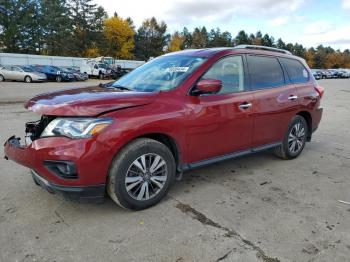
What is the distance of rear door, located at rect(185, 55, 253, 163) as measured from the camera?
13.2 feet

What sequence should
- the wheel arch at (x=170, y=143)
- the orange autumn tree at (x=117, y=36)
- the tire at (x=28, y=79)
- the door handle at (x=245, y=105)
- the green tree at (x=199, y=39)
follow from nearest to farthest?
the wheel arch at (x=170, y=143)
the door handle at (x=245, y=105)
the tire at (x=28, y=79)
the orange autumn tree at (x=117, y=36)
the green tree at (x=199, y=39)

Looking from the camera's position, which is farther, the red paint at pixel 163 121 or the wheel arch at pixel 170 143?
Result: the wheel arch at pixel 170 143

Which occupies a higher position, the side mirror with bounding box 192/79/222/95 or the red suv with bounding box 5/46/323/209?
the side mirror with bounding box 192/79/222/95

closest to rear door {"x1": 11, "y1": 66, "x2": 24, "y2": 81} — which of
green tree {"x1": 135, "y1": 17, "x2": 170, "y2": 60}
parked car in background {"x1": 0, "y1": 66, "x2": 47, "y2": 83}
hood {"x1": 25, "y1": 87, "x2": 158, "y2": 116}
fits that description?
parked car in background {"x1": 0, "y1": 66, "x2": 47, "y2": 83}

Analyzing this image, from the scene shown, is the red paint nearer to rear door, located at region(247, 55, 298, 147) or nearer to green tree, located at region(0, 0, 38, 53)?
rear door, located at region(247, 55, 298, 147)

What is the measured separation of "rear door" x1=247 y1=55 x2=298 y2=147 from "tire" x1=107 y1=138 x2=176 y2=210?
159 centimetres

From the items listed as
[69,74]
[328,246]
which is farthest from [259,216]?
[69,74]

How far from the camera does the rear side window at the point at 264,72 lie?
191 inches

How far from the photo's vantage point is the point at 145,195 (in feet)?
12.2

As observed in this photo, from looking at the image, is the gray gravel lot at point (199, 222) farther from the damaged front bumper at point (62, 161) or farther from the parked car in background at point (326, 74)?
the parked car in background at point (326, 74)

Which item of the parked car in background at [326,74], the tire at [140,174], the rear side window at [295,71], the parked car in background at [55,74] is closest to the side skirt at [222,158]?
the tire at [140,174]

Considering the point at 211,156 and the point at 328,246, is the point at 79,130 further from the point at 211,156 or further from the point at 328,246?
the point at 328,246

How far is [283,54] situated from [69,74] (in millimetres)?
28379

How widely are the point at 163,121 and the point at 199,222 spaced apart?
1088 mm
